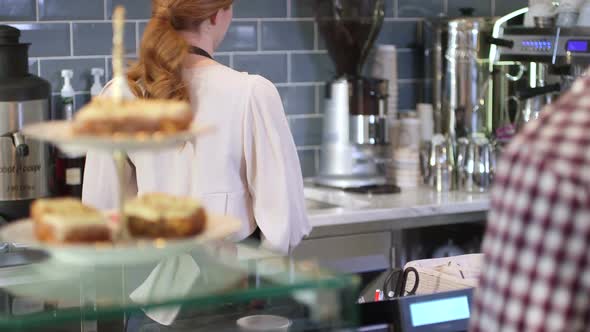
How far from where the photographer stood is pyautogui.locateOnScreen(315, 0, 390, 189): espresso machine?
3.63m

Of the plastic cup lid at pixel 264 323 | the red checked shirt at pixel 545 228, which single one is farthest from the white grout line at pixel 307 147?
the red checked shirt at pixel 545 228

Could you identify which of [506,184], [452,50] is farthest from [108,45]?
[506,184]

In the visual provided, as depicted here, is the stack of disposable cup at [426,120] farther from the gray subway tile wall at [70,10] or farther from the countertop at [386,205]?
the gray subway tile wall at [70,10]

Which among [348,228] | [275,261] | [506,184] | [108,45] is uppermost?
[108,45]

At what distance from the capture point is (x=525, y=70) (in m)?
3.86

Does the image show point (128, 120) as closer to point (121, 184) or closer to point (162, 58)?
point (121, 184)

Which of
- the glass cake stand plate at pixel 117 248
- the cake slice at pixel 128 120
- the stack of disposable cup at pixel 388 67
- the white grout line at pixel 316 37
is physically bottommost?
the glass cake stand plate at pixel 117 248

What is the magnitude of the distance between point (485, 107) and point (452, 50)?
0.24 metres

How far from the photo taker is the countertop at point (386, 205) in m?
3.22

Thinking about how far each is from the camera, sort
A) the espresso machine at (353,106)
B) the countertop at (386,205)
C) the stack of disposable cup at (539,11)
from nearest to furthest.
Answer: the countertop at (386,205)
the stack of disposable cup at (539,11)
the espresso machine at (353,106)

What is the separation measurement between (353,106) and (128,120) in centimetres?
266

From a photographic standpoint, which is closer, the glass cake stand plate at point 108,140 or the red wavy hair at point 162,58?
the glass cake stand plate at point 108,140

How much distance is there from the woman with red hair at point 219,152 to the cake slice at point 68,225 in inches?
40.5

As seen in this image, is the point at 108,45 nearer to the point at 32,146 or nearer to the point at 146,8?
the point at 146,8
